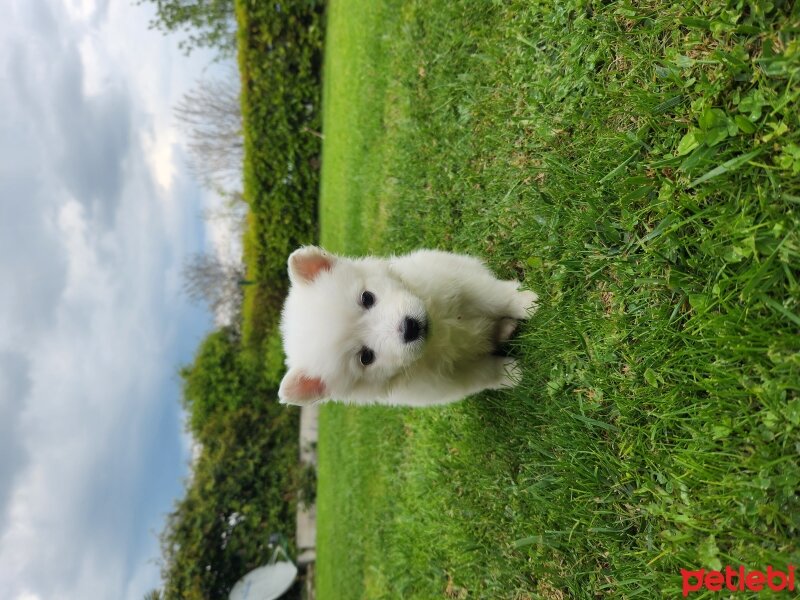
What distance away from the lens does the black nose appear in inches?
101

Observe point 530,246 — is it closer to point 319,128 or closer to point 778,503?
point 778,503

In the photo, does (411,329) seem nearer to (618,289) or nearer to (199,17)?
(618,289)

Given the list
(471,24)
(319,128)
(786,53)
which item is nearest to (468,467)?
(786,53)

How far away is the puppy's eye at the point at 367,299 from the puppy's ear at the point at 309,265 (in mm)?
278

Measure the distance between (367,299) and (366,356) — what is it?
1.02 ft

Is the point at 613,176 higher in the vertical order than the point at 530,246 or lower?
higher

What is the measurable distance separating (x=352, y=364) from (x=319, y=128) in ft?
28.1

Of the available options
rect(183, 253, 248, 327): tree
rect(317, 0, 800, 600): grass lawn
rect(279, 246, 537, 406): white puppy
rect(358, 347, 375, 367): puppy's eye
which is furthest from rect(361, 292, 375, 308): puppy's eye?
rect(183, 253, 248, 327): tree

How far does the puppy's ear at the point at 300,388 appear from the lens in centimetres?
270

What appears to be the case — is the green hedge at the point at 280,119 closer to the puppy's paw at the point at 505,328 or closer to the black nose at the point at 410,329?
the puppy's paw at the point at 505,328

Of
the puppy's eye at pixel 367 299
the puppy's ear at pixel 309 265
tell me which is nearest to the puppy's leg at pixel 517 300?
the puppy's eye at pixel 367 299

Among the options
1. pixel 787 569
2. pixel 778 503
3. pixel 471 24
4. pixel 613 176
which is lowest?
pixel 787 569

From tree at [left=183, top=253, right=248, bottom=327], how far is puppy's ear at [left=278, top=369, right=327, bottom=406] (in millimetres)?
11967

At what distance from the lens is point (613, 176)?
2139mm
